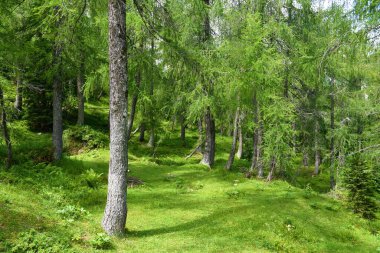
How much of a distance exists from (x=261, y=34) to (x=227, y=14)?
11.0 ft

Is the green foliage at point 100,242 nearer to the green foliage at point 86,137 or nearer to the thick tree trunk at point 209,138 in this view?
the thick tree trunk at point 209,138

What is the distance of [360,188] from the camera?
620 inches

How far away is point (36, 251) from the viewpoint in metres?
7.22

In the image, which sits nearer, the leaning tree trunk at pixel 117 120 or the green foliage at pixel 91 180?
the leaning tree trunk at pixel 117 120

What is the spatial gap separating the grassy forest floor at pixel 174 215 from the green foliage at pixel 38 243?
22 millimetres

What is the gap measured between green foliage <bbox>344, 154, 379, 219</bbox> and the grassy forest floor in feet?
2.20

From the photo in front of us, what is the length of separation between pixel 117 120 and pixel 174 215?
450 cm

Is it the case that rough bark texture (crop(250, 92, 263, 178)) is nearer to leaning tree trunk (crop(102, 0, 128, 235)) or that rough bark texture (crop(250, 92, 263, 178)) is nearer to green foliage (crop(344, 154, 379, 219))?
green foliage (crop(344, 154, 379, 219))

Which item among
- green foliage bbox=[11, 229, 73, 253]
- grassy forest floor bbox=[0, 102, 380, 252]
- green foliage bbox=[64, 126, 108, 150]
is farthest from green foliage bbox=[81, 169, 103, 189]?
green foliage bbox=[64, 126, 108, 150]

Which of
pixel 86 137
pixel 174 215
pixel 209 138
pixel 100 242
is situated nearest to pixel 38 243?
pixel 100 242

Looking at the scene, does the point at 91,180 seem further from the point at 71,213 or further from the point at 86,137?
the point at 86,137

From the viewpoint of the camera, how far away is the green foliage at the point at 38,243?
714 centimetres

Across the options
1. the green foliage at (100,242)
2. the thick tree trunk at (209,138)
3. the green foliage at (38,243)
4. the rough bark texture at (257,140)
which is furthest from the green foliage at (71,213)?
the thick tree trunk at (209,138)

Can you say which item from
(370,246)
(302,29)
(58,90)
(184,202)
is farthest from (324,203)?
(58,90)
